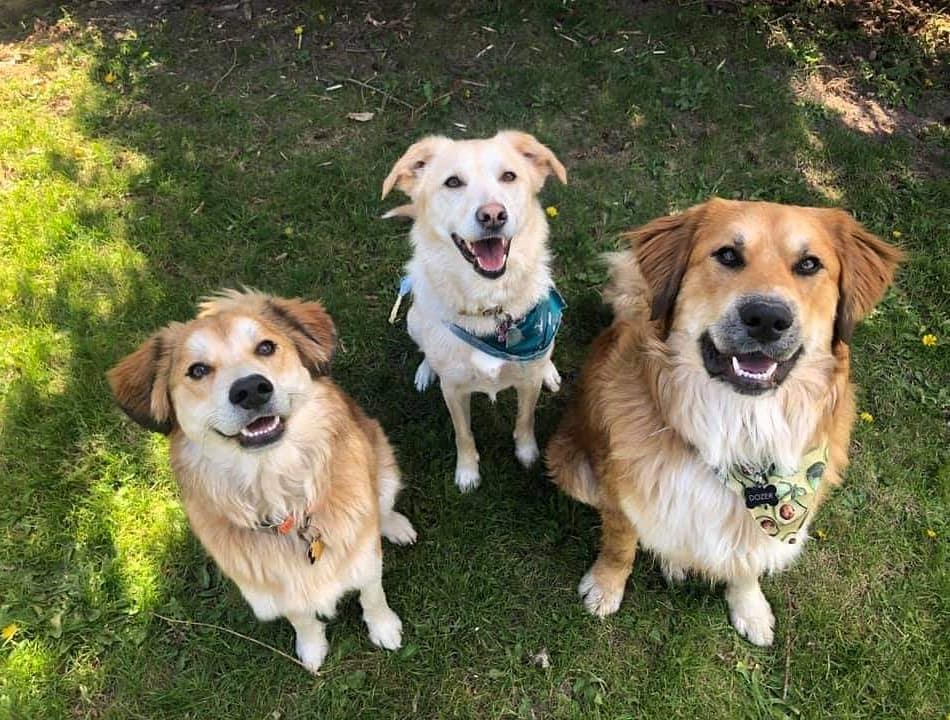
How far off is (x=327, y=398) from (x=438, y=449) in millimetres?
1405

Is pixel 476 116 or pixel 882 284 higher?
pixel 882 284

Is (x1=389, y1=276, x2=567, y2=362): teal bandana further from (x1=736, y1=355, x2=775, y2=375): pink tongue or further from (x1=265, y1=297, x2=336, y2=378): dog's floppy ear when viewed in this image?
(x1=736, y1=355, x2=775, y2=375): pink tongue

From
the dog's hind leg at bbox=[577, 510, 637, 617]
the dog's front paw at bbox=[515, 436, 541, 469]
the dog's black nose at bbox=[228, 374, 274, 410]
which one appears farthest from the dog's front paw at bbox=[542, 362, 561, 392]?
the dog's black nose at bbox=[228, 374, 274, 410]

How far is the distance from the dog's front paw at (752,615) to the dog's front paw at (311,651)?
207 cm

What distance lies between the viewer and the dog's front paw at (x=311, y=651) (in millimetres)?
3098

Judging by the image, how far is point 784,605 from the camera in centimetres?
330

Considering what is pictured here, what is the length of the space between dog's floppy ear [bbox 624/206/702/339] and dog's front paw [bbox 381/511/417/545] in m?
1.80

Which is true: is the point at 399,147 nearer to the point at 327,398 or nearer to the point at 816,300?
the point at 327,398

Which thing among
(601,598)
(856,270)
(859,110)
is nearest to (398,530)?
(601,598)

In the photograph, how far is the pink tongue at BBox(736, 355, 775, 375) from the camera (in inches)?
89.4

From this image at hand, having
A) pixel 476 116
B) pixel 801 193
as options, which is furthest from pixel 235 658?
pixel 801 193

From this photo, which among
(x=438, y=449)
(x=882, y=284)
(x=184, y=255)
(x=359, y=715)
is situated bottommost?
(x=359, y=715)

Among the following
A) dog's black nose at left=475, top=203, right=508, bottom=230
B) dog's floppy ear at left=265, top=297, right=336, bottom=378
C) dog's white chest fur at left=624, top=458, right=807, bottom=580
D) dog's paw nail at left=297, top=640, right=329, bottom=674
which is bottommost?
dog's paw nail at left=297, top=640, right=329, bottom=674

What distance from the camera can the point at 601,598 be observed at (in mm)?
3271
